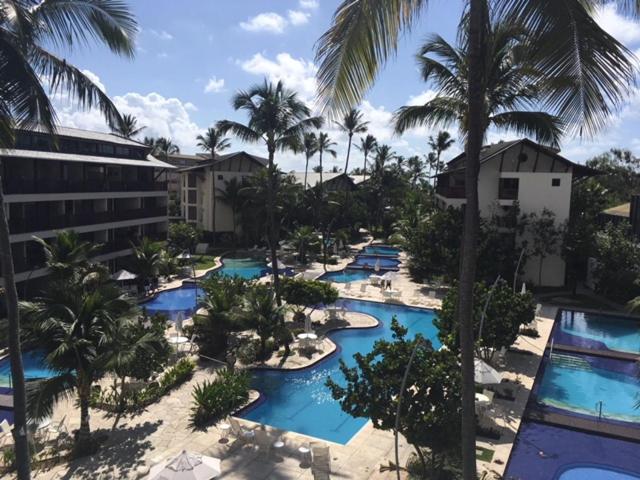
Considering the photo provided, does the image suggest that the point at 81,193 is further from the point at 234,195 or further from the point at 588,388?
the point at 588,388

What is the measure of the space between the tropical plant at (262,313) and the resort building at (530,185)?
55.3 feet

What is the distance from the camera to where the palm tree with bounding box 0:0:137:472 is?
315 inches

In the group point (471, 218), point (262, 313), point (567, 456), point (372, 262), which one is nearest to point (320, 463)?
point (567, 456)

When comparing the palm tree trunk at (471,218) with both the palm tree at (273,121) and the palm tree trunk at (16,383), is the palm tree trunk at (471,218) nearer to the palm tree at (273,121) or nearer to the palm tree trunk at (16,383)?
the palm tree trunk at (16,383)

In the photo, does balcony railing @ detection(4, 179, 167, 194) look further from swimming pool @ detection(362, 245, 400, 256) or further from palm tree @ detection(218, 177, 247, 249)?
swimming pool @ detection(362, 245, 400, 256)

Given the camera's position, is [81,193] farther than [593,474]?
Yes

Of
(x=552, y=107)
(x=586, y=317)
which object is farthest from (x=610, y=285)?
(x=552, y=107)

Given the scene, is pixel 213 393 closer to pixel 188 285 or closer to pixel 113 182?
pixel 188 285

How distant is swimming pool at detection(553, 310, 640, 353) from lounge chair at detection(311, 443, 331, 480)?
15618 millimetres

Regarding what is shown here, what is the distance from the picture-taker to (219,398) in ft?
47.1

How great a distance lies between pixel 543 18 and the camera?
5.68m

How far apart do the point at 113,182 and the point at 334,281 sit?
16605 mm

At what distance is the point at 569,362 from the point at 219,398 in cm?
1412

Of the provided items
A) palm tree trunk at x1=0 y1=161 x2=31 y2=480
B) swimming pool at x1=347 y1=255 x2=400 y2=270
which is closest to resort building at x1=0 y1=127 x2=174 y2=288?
palm tree trunk at x1=0 y1=161 x2=31 y2=480
